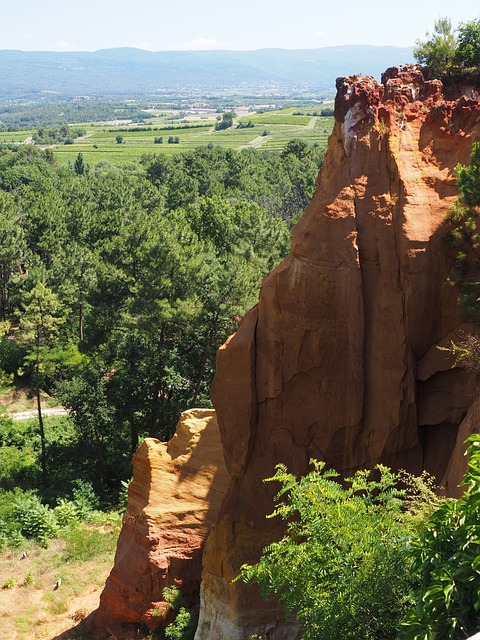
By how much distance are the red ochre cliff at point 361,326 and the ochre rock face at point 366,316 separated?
25 mm

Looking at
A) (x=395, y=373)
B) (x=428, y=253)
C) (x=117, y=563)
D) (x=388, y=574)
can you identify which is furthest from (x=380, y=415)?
(x=117, y=563)

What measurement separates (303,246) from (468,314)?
372cm

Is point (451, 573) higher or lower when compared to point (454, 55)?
lower

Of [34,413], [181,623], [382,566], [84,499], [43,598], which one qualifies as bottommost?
[34,413]

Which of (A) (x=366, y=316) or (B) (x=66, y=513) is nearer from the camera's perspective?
(A) (x=366, y=316)

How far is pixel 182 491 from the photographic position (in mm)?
17781

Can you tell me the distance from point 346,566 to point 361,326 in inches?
234

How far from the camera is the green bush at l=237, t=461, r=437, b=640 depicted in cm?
939

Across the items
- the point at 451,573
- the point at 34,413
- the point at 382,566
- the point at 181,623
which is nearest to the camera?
the point at 451,573

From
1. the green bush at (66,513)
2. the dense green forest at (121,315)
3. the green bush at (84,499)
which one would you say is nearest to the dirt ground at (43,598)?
the green bush at (66,513)

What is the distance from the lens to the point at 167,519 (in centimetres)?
1747

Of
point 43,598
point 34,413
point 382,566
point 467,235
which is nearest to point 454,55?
point 467,235

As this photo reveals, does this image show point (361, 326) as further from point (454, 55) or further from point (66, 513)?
point (66, 513)

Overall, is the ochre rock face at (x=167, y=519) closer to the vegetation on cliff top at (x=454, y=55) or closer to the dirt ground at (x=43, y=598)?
the dirt ground at (x=43, y=598)
